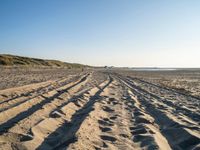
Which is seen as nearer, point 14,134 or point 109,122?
point 14,134

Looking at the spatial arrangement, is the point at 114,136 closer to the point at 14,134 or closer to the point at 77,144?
the point at 77,144

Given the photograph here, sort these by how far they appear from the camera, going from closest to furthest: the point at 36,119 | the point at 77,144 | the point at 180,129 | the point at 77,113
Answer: the point at 77,144 → the point at 180,129 → the point at 36,119 → the point at 77,113

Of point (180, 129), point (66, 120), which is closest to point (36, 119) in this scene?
point (66, 120)

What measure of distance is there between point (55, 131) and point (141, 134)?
5.20 ft

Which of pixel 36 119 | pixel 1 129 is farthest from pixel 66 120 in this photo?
pixel 1 129

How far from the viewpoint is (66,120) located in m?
6.41

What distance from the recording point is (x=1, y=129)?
511cm

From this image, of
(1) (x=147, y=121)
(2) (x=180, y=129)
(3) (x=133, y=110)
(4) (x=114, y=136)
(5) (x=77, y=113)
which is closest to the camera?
(4) (x=114, y=136)

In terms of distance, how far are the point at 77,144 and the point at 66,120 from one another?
210cm

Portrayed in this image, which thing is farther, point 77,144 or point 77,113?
point 77,113

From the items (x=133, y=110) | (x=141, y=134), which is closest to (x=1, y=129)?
(x=141, y=134)

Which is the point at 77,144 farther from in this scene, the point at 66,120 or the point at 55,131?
the point at 66,120

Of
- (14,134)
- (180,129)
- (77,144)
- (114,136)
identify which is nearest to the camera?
(77,144)

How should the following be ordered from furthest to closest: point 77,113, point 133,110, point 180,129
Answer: point 133,110
point 77,113
point 180,129
